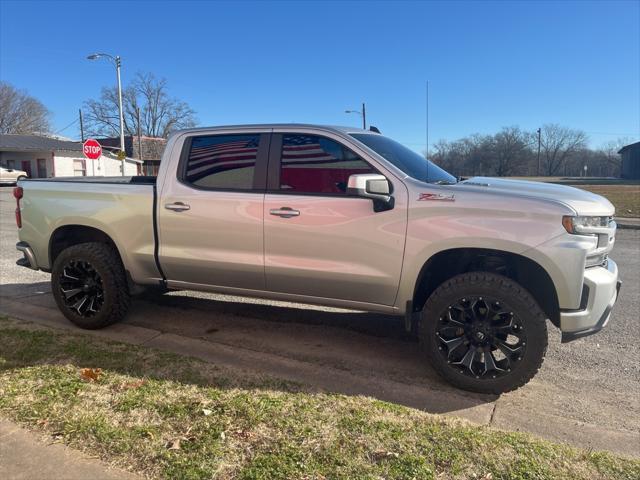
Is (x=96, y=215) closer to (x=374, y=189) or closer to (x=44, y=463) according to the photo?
(x=44, y=463)

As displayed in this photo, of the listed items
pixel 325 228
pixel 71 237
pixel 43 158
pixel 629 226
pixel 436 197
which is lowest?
pixel 629 226

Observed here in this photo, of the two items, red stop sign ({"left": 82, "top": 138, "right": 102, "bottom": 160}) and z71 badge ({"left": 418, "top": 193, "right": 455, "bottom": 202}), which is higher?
red stop sign ({"left": 82, "top": 138, "right": 102, "bottom": 160})

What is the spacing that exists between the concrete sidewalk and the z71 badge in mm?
2446

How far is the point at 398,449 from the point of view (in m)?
2.61

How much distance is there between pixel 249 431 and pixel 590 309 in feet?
7.61

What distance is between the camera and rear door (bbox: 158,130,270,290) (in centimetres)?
400

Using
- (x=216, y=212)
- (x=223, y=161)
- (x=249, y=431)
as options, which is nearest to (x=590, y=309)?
(x=249, y=431)

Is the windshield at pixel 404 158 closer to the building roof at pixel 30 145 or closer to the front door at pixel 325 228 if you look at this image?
the front door at pixel 325 228

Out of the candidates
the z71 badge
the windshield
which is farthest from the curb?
the z71 badge

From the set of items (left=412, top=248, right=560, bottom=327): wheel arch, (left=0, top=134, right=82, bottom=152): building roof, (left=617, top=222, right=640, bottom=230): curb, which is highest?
(left=0, top=134, right=82, bottom=152): building roof

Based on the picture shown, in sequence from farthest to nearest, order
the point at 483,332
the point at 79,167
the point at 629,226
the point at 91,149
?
the point at 79,167 < the point at 91,149 < the point at 629,226 < the point at 483,332

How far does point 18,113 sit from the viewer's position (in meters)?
70.3

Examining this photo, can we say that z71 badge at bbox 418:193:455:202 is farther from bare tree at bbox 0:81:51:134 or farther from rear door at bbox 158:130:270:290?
bare tree at bbox 0:81:51:134

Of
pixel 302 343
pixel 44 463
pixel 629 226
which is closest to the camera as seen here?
pixel 44 463
